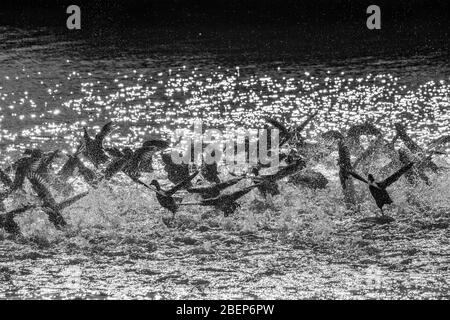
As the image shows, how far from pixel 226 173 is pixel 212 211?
1.02m

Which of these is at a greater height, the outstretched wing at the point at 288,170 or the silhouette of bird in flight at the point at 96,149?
the silhouette of bird in flight at the point at 96,149

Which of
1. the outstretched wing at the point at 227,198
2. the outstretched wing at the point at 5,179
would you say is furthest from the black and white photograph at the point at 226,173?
the outstretched wing at the point at 5,179

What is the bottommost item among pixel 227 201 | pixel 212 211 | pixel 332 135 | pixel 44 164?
pixel 212 211

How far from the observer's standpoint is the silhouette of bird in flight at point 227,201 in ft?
22.7

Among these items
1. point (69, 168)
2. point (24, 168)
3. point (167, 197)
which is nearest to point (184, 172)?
point (167, 197)

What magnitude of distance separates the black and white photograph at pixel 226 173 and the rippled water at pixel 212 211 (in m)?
0.02

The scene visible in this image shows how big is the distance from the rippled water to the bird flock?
0.59ft

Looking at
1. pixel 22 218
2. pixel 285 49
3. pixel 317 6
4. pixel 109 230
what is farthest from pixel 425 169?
pixel 317 6

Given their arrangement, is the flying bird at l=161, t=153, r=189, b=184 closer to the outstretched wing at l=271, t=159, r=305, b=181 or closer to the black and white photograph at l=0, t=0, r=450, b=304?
the black and white photograph at l=0, t=0, r=450, b=304

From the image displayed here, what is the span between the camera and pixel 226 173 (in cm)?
818

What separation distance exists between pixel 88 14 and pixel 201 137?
996cm

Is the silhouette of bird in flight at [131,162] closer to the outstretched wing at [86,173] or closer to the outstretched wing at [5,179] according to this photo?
the outstretched wing at [86,173]

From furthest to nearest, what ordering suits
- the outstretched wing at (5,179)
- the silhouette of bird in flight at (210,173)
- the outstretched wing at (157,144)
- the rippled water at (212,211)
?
1. the outstretched wing at (157,144)
2. the silhouette of bird in flight at (210,173)
3. the outstretched wing at (5,179)
4. the rippled water at (212,211)

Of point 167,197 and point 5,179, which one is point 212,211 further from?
point 5,179
